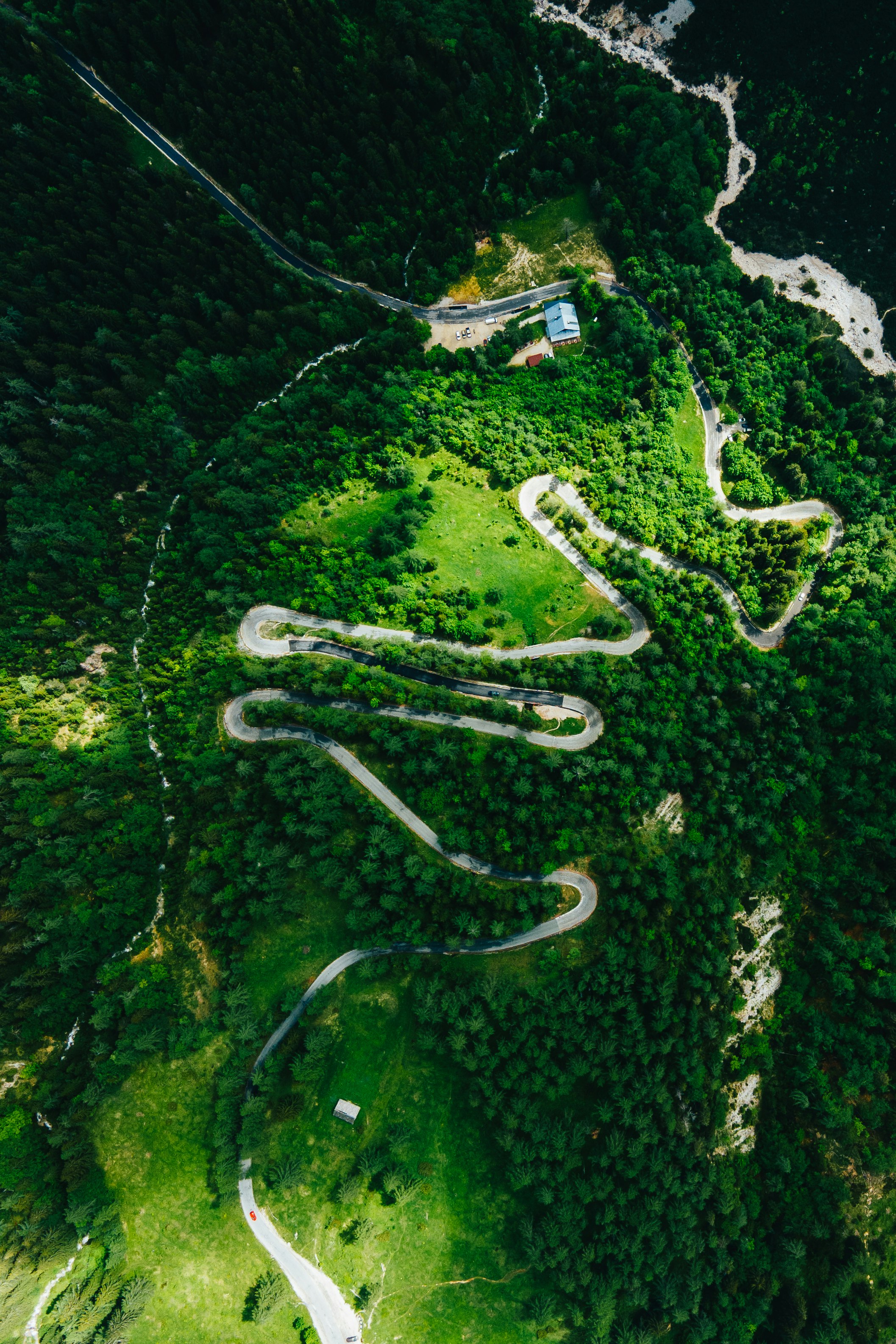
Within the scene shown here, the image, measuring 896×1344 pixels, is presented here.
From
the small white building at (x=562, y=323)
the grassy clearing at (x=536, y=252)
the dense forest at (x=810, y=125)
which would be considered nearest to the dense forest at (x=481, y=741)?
the grassy clearing at (x=536, y=252)

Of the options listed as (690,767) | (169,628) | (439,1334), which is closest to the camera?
(439,1334)

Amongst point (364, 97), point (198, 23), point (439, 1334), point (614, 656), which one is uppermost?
point (198, 23)

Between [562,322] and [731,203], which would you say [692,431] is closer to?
[562,322]

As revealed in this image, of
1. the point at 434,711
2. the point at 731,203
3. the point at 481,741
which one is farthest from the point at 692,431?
the point at 434,711

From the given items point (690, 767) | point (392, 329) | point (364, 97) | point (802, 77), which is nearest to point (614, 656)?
point (690, 767)

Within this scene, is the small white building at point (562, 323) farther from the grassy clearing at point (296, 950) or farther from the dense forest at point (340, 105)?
the grassy clearing at point (296, 950)

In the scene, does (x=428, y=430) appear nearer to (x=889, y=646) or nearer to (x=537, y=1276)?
(x=889, y=646)

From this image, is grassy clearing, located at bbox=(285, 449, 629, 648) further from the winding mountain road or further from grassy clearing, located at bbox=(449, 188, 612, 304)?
grassy clearing, located at bbox=(449, 188, 612, 304)

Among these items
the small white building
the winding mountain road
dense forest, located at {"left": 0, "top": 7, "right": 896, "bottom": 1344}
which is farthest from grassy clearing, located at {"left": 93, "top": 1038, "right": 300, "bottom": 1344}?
the small white building
